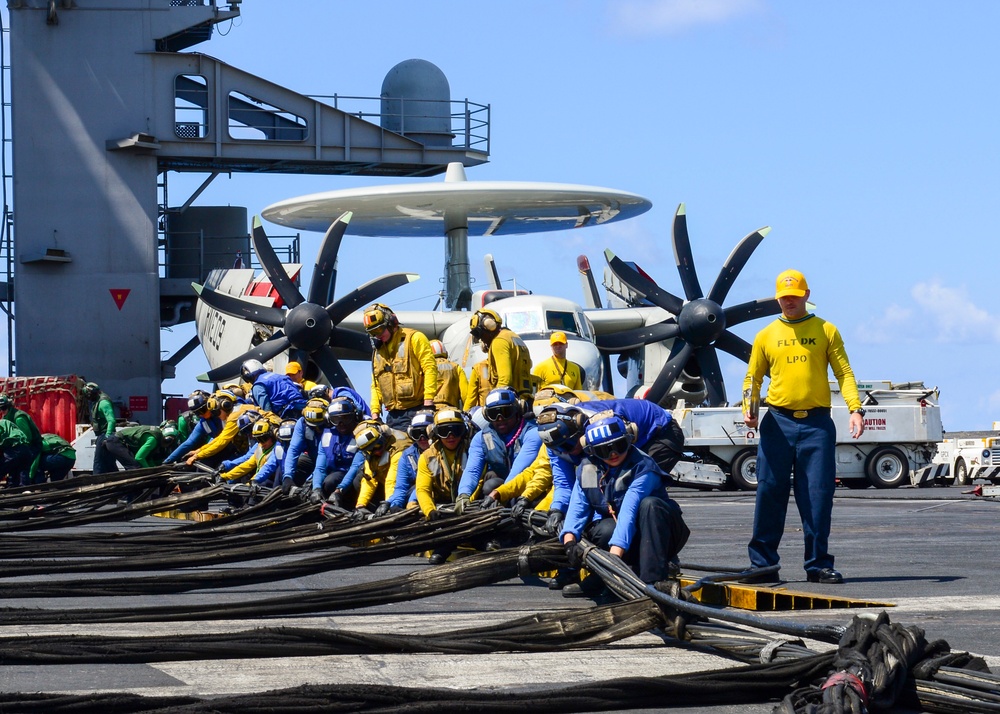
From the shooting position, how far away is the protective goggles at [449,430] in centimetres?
1148

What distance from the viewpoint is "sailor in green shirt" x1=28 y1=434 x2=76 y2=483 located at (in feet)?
73.1

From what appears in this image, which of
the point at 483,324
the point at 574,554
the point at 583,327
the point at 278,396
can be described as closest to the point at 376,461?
the point at 483,324

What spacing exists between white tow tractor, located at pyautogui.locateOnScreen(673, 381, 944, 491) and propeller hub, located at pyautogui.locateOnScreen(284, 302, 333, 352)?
298 inches

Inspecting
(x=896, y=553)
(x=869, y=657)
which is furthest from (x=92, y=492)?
(x=869, y=657)

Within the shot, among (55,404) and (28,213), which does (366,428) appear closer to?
(55,404)

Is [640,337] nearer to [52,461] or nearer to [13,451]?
[52,461]

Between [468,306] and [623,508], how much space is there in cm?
2483

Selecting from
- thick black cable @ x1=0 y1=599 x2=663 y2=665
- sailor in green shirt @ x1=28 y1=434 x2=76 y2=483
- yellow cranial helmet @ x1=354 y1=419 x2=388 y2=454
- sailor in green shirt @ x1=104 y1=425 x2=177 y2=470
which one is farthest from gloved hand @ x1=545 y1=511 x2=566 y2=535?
sailor in green shirt @ x1=28 y1=434 x2=76 y2=483

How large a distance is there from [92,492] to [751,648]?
495 inches

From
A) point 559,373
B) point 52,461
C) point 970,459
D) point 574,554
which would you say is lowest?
point 970,459

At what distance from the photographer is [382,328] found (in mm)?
14258

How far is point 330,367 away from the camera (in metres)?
27.4

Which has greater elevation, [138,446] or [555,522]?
[555,522]

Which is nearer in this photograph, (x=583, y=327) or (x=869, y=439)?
(x=583, y=327)
